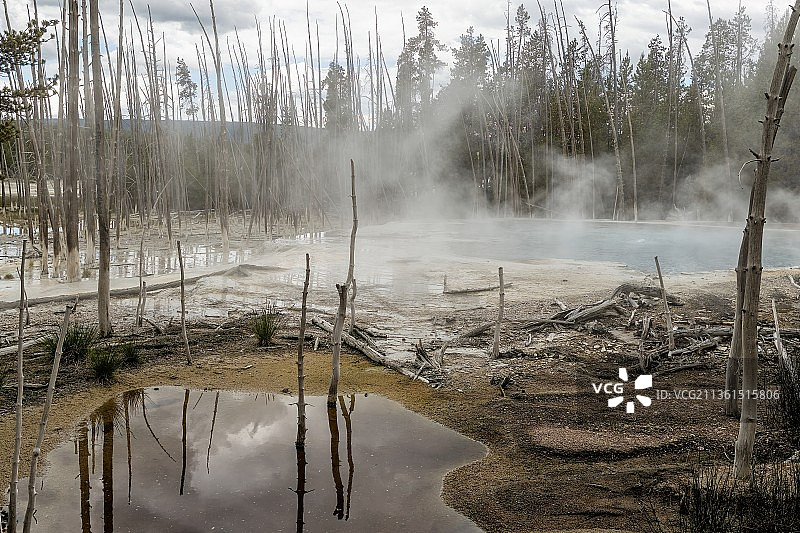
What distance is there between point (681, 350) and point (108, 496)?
451cm

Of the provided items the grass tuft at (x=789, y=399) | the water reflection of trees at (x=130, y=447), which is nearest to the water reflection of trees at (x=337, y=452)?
the water reflection of trees at (x=130, y=447)

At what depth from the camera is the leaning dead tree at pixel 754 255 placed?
9.96 feet

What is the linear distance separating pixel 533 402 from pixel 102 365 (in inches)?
136

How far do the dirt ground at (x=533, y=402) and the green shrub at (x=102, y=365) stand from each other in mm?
84

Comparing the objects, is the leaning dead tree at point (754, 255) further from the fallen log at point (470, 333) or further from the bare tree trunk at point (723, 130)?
the bare tree trunk at point (723, 130)

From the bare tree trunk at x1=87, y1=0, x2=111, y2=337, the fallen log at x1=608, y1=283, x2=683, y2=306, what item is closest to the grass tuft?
the fallen log at x1=608, y1=283, x2=683, y2=306

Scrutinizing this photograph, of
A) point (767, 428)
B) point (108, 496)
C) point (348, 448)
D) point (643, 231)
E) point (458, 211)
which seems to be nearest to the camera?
point (108, 496)

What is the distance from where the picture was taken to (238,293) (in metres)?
8.95

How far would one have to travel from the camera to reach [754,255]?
3.12m

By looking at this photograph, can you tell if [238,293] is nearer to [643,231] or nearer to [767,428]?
[767,428]

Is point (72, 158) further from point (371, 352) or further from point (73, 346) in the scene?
point (371, 352)

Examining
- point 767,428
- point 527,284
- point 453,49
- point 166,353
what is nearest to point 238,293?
point 166,353

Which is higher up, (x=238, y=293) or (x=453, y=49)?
(x=453, y=49)

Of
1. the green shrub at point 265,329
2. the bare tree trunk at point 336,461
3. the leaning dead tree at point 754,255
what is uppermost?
the leaning dead tree at point 754,255
